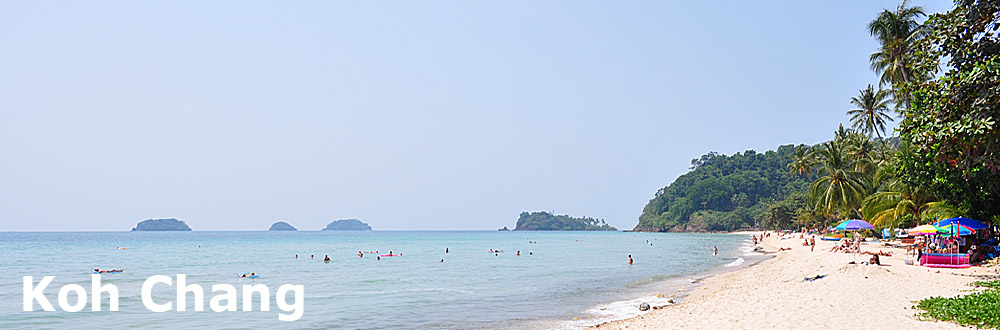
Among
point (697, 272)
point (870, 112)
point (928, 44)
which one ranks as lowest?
point (697, 272)

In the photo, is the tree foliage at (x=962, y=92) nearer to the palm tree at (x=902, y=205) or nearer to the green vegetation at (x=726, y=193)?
the palm tree at (x=902, y=205)

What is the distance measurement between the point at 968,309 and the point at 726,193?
16262cm

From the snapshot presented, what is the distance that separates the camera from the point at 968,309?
10461mm

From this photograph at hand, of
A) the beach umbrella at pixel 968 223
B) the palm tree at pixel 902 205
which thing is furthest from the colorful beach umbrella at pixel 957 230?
the palm tree at pixel 902 205

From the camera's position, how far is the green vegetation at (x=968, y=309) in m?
9.67

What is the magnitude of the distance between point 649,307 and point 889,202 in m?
25.6

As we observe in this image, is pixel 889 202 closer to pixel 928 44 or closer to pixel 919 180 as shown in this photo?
pixel 919 180

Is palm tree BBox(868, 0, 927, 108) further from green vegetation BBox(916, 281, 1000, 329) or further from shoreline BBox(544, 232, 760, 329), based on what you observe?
green vegetation BBox(916, 281, 1000, 329)

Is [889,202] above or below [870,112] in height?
below

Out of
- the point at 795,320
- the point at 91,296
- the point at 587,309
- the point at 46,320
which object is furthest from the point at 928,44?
the point at 91,296

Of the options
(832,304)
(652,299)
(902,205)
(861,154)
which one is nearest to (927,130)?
(832,304)

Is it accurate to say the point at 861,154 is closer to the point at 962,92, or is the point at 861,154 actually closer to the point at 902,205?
the point at 902,205

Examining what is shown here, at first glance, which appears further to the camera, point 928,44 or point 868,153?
point 868,153

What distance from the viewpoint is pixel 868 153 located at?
52.2 m
